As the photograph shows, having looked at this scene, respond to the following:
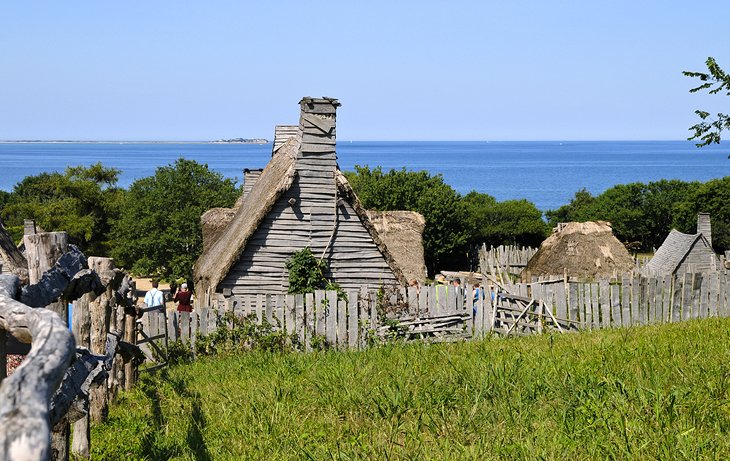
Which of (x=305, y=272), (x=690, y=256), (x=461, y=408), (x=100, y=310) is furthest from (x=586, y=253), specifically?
(x=461, y=408)

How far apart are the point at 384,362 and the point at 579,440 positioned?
147 inches

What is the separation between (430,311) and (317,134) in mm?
4472

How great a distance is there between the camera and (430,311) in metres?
14.2

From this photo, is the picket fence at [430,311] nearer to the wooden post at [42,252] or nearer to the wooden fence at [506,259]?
the wooden post at [42,252]

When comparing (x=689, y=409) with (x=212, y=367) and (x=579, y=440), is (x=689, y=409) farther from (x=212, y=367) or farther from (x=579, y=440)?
(x=212, y=367)

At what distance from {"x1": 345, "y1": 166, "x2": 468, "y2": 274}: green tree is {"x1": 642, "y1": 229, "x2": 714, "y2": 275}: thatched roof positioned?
35.1ft

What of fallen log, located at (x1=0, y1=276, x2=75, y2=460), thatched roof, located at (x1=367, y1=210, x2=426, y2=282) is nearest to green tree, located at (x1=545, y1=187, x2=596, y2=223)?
thatched roof, located at (x1=367, y1=210, x2=426, y2=282)

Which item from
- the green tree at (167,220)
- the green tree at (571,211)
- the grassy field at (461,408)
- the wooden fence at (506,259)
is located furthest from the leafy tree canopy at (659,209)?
the grassy field at (461,408)

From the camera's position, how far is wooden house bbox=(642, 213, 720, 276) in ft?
96.9

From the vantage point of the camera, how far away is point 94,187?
143ft

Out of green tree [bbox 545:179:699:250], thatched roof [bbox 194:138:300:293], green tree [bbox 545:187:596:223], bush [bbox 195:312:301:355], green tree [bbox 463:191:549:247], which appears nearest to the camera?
bush [bbox 195:312:301:355]

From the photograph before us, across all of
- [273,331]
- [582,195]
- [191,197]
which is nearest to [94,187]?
[191,197]

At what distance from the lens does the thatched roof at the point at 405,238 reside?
2838cm

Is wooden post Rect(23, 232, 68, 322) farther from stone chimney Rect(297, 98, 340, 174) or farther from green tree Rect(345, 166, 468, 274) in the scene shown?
green tree Rect(345, 166, 468, 274)
